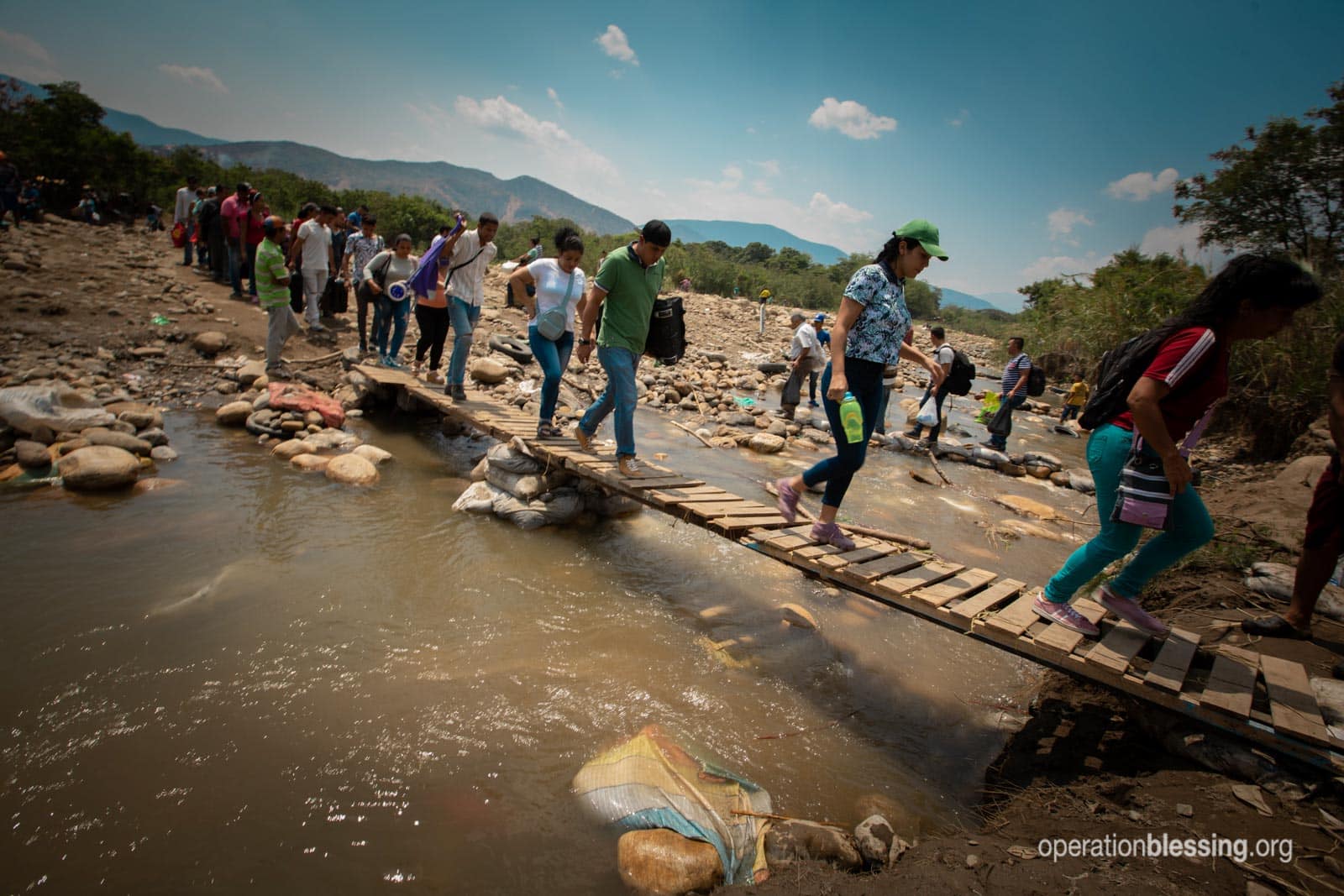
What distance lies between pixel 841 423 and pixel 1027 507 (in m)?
5.04

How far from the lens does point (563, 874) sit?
6.37ft

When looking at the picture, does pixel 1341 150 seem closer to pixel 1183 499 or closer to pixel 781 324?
pixel 781 324

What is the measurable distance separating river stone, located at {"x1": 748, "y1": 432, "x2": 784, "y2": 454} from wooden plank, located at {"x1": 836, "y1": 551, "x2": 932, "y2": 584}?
172 inches

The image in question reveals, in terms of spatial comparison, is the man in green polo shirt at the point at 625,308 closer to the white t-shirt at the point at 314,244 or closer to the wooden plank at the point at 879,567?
the wooden plank at the point at 879,567

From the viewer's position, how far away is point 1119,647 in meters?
2.59

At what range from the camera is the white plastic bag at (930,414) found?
878cm

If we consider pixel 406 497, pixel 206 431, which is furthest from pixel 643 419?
pixel 206 431

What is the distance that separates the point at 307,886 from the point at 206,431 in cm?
578

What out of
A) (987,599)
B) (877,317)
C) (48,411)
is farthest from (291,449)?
(987,599)

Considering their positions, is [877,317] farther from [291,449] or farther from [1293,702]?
[291,449]

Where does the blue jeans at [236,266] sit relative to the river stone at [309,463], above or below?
above

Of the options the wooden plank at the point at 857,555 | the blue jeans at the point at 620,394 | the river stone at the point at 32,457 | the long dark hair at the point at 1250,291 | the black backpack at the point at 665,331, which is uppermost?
the long dark hair at the point at 1250,291

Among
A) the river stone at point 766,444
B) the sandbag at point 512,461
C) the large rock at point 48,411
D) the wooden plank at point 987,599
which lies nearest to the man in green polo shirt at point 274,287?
the large rock at point 48,411

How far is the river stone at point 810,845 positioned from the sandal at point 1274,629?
9.02ft
